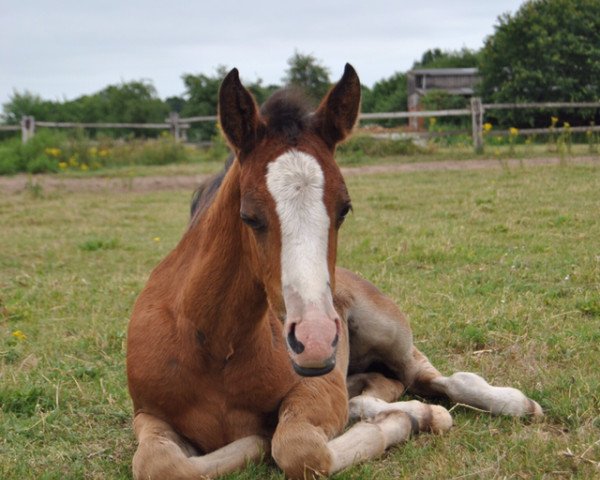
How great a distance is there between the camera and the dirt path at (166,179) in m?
17.3

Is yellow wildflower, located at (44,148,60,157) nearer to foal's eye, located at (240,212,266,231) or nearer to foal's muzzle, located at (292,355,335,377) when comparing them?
foal's eye, located at (240,212,266,231)

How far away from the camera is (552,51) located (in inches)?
1137

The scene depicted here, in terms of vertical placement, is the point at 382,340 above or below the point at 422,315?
above

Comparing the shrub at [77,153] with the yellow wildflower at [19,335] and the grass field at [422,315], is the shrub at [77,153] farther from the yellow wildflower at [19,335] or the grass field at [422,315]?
the yellow wildflower at [19,335]

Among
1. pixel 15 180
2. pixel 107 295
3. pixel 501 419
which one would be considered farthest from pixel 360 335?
pixel 15 180

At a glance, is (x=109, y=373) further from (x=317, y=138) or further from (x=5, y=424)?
(x=317, y=138)

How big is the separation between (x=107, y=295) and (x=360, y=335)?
10.7 feet

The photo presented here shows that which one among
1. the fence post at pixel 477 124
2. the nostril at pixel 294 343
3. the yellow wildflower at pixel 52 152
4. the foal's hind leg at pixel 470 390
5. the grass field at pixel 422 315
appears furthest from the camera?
the fence post at pixel 477 124

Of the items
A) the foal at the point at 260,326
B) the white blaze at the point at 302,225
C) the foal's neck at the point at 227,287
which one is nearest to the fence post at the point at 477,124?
the foal at the point at 260,326

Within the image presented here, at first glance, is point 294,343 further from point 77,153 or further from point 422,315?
point 77,153

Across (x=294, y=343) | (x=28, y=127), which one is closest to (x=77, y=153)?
(x=28, y=127)

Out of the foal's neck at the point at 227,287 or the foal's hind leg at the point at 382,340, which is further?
the foal's hind leg at the point at 382,340

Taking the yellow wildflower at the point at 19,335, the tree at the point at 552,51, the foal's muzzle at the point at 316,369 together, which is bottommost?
the yellow wildflower at the point at 19,335

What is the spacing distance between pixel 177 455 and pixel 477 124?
784 inches
